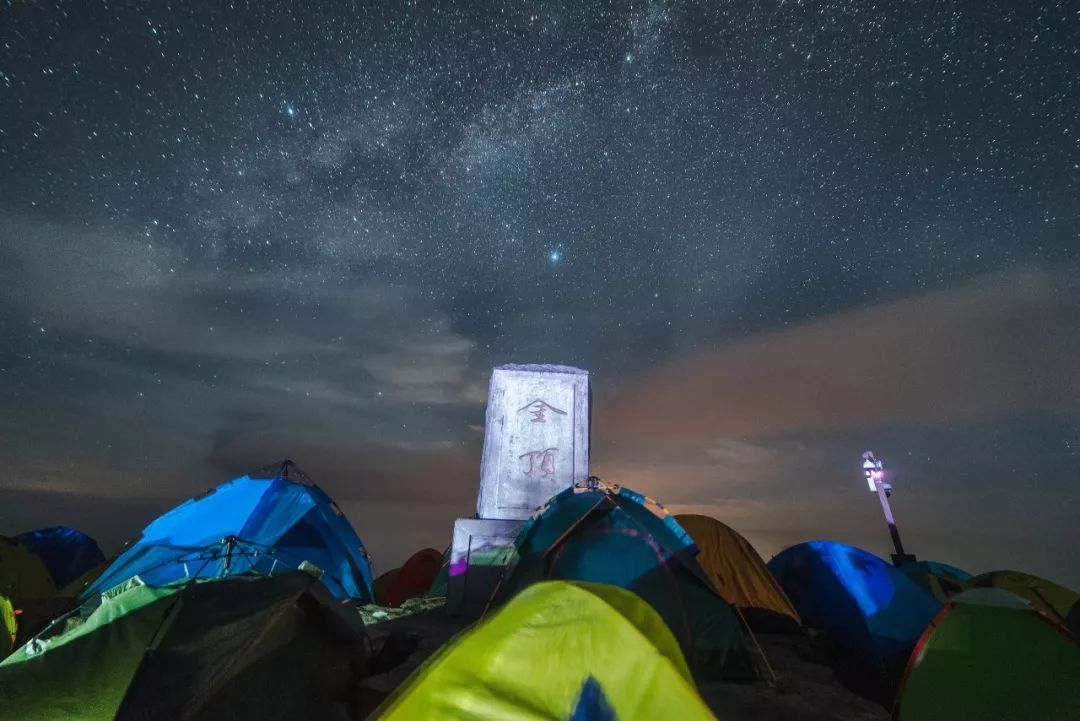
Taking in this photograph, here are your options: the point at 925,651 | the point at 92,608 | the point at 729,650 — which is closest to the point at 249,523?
the point at 92,608

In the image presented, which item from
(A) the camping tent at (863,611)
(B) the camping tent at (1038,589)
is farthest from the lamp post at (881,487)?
(A) the camping tent at (863,611)

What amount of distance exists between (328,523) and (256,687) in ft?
21.4

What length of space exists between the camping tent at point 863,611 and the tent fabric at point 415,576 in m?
10.4

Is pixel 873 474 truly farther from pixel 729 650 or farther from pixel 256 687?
pixel 256 687

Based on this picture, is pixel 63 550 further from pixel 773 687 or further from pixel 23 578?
pixel 773 687

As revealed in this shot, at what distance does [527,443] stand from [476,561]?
9.66ft

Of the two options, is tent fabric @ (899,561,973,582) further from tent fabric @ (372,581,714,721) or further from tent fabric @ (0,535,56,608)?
tent fabric @ (0,535,56,608)

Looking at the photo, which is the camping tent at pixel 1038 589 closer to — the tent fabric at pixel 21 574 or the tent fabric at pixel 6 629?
the tent fabric at pixel 6 629

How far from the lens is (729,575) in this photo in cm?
Result: 888

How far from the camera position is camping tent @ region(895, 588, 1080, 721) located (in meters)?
3.54

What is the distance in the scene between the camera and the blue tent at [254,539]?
26.0ft

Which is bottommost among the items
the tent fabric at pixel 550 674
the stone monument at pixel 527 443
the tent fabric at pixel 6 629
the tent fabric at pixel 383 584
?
the tent fabric at pixel 383 584

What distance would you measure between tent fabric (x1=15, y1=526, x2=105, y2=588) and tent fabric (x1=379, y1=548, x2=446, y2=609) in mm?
8994

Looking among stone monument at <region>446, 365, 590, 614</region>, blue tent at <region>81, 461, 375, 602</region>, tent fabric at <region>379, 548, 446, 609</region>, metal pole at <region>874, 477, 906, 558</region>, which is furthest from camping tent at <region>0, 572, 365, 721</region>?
metal pole at <region>874, 477, 906, 558</region>
